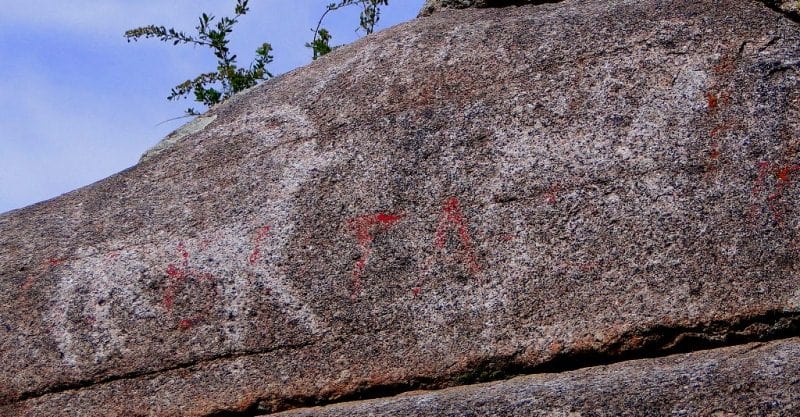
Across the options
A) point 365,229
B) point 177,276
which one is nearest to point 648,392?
point 365,229

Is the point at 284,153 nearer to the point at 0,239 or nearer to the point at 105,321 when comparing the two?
the point at 105,321

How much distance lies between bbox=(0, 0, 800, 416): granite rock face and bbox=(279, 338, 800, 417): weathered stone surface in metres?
0.13

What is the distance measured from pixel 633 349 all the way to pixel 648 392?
0.44 meters

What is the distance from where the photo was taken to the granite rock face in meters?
4.29

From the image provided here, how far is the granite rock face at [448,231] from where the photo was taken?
4.29 meters

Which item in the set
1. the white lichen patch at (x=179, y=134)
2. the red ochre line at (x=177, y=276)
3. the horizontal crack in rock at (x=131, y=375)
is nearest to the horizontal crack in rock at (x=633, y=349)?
the horizontal crack in rock at (x=131, y=375)

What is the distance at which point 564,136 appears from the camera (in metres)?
4.71

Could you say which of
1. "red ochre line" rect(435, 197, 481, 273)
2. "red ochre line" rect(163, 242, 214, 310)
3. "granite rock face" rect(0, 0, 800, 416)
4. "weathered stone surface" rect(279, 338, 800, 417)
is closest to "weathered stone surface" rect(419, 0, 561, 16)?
"granite rock face" rect(0, 0, 800, 416)

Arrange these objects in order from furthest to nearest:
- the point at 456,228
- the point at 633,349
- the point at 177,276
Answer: the point at 177,276 < the point at 456,228 < the point at 633,349

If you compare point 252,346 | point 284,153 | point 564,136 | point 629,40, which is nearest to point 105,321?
point 252,346

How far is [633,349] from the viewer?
4.17 m

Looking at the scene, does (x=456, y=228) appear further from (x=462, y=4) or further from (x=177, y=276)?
(x=462, y=4)

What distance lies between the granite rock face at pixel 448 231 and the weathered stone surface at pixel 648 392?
0.13 meters

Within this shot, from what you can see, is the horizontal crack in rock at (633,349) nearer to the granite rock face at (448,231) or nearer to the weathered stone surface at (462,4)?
the granite rock face at (448,231)
